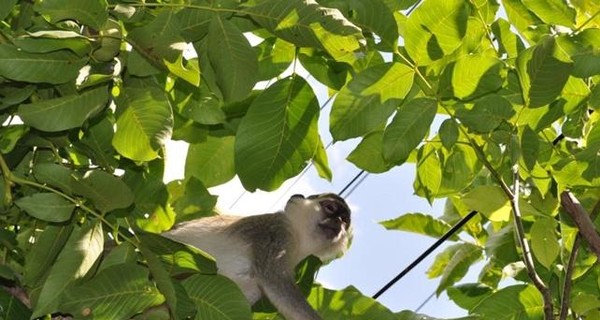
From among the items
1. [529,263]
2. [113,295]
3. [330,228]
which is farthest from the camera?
[330,228]

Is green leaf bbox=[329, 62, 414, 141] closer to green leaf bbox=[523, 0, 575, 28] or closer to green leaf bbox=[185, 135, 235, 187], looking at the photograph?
green leaf bbox=[523, 0, 575, 28]

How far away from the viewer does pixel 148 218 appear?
3531 mm

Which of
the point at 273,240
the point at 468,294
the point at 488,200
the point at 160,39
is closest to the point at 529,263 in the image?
the point at 488,200

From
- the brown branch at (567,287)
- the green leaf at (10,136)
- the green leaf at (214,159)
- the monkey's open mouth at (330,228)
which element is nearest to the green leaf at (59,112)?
the green leaf at (10,136)

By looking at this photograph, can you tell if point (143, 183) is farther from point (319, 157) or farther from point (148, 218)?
point (319, 157)

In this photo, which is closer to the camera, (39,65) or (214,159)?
(39,65)

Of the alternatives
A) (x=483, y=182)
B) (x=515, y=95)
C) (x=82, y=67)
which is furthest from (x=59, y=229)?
(x=483, y=182)

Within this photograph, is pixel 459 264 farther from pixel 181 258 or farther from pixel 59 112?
pixel 59 112

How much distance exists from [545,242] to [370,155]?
74 cm

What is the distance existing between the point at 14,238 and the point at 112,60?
67cm

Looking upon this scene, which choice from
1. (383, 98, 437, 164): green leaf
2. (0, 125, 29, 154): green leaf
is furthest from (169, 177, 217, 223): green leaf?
(383, 98, 437, 164): green leaf

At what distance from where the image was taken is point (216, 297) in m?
2.75

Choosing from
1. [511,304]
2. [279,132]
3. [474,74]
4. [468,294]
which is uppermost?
[474,74]

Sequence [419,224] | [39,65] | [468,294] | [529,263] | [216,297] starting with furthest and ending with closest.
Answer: [419,224], [468,294], [529,263], [216,297], [39,65]
